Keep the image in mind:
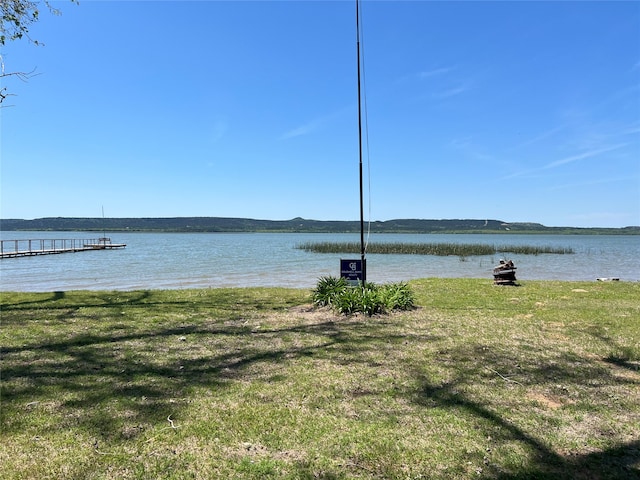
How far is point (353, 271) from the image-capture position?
29.4 ft

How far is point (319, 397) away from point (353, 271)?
17.2 ft

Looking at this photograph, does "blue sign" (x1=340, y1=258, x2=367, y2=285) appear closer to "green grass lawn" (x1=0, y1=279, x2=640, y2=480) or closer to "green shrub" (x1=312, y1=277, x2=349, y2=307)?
"green shrub" (x1=312, y1=277, x2=349, y2=307)

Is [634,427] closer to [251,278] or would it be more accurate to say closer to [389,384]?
[389,384]

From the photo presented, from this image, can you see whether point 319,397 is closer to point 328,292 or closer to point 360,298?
point 360,298

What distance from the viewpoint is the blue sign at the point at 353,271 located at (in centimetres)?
890

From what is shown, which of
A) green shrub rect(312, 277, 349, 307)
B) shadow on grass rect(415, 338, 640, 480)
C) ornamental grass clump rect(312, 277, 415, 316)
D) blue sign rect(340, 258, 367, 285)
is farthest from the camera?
blue sign rect(340, 258, 367, 285)

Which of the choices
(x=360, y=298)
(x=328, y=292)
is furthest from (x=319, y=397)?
(x=328, y=292)

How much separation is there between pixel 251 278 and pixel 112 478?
17112mm

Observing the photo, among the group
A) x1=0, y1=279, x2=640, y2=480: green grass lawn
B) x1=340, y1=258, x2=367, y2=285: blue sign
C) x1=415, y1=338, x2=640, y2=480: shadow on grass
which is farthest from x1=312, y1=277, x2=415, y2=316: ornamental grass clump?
x1=415, y1=338, x2=640, y2=480: shadow on grass

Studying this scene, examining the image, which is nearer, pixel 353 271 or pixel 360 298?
pixel 360 298

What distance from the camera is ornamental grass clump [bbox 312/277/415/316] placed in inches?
310

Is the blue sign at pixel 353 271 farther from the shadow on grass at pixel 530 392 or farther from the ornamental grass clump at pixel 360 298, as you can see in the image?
the shadow on grass at pixel 530 392

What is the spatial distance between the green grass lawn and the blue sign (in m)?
1.56

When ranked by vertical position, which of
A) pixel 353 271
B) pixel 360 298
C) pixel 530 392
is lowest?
pixel 530 392
